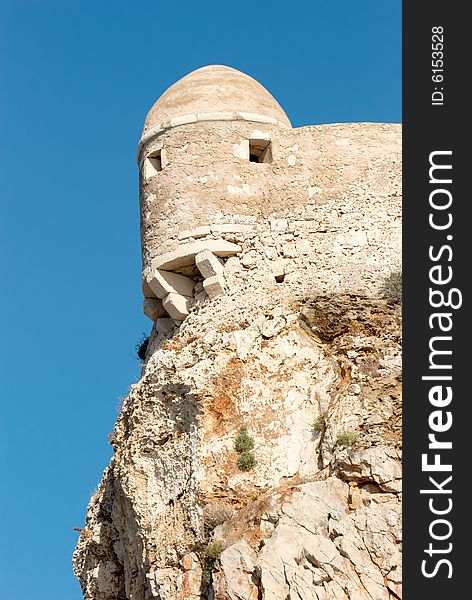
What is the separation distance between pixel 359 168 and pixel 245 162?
5.90ft

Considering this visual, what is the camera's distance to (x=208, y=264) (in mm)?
21734

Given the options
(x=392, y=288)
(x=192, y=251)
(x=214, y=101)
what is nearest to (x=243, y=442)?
(x=392, y=288)

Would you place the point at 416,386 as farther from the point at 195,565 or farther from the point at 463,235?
the point at 195,565

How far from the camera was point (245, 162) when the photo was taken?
2269 centimetres

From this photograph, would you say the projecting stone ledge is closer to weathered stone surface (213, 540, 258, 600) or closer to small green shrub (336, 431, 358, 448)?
small green shrub (336, 431, 358, 448)

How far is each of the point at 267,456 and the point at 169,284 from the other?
3805 millimetres

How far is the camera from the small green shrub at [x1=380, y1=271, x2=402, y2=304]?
20.5m

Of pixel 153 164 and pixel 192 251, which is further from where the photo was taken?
pixel 153 164

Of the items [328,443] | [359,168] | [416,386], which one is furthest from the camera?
[359,168]

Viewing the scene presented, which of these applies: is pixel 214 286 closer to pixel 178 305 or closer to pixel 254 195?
pixel 178 305

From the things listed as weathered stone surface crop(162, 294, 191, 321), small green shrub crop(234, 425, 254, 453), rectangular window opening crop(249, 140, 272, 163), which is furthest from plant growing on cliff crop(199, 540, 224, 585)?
rectangular window opening crop(249, 140, 272, 163)

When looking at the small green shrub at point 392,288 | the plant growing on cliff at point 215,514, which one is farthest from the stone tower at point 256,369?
the small green shrub at point 392,288

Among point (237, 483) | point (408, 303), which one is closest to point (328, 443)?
point (237, 483)

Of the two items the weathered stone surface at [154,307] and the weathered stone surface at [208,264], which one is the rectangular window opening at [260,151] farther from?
the weathered stone surface at [154,307]
